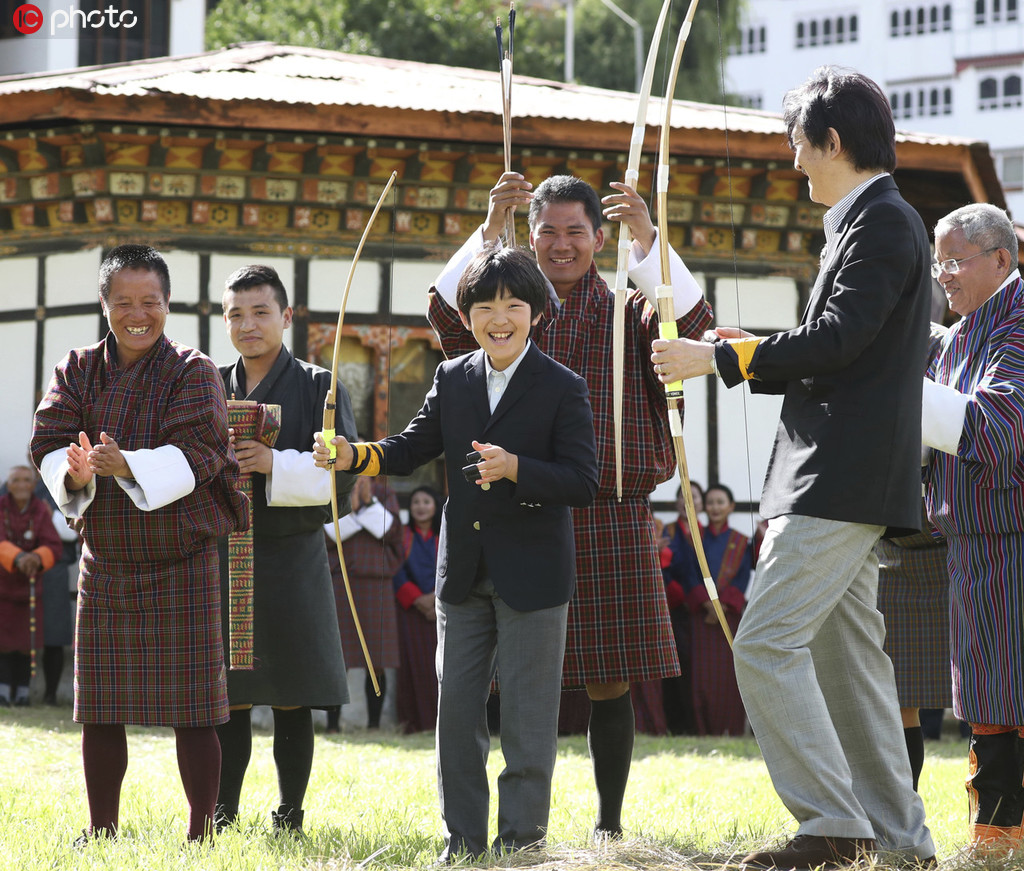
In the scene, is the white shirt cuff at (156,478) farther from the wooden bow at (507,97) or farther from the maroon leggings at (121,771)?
the wooden bow at (507,97)

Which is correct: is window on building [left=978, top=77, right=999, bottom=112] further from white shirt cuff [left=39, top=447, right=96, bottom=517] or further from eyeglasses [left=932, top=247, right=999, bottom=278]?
white shirt cuff [left=39, top=447, right=96, bottom=517]

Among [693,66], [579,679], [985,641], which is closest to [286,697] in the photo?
[579,679]

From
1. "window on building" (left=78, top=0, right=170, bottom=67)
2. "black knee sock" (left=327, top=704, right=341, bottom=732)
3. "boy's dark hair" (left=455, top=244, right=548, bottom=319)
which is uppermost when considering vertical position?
"window on building" (left=78, top=0, right=170, bottom=67)

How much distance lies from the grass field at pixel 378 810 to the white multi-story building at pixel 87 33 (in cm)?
1017

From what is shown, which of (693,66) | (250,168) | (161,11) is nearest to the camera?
(250,168)

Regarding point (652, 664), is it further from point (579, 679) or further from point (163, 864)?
point (163, 864)

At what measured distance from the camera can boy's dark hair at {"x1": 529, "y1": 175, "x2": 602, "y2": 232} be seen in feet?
13.1

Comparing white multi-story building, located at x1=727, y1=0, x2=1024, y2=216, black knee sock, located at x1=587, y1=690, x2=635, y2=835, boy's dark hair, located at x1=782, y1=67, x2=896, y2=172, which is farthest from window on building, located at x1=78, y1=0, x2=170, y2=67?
white multi-story building, located at x1=727, y1=0, x2=1024, y2=216

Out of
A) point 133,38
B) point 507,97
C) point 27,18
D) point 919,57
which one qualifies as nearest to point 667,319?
point 507,97

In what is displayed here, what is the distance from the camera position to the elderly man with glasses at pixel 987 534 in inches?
139

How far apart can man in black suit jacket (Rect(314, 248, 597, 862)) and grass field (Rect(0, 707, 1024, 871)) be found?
9.3 inches

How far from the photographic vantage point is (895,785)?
312cm

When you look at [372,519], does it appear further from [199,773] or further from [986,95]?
[986,95]

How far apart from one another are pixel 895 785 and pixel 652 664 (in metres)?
0.93
